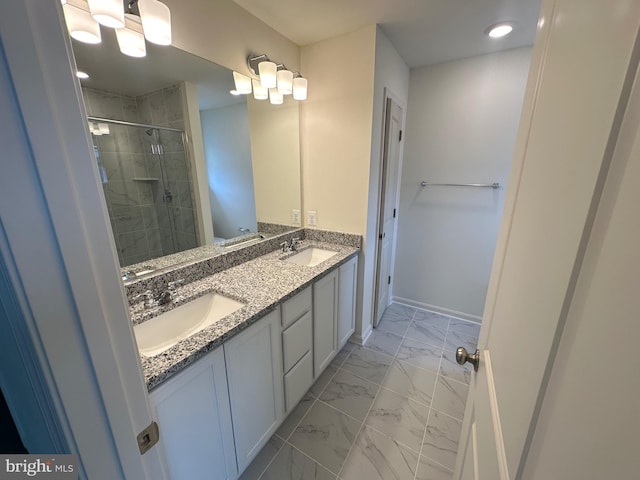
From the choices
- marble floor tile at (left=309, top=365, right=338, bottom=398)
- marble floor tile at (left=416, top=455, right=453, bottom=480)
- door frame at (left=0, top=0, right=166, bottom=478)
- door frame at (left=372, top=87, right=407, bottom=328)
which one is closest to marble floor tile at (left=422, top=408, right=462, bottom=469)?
marble floor tile at (left=416, top=455, right=453, bottom=480)

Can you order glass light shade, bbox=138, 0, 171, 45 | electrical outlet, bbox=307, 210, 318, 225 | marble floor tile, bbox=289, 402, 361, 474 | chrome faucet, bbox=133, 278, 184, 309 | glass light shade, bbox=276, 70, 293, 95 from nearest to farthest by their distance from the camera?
glass light shade, bbox=138, 0, 171, 45
chrome faucet, bbox=133, 278, 184, 309
marble floor tile, bbox=289, 402, 361, 474
glass light shade, bbox=276, 70, 293, 95
electrical outlet, bbox=307, 210, 318, 225

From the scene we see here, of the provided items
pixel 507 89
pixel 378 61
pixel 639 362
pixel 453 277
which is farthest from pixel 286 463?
pixel 507 89

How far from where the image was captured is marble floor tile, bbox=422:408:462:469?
1.38m

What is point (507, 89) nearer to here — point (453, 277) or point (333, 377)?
point (453, 277)

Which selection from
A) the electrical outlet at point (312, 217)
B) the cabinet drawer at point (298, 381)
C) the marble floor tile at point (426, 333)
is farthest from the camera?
the marble floor tile at point (426, 333)

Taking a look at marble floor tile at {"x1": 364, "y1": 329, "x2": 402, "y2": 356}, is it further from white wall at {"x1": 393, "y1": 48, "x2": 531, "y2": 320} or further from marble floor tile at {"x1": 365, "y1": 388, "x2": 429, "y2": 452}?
white wall at {"x1": 393, "y1": 48, "x2": 531, "y2": 320}

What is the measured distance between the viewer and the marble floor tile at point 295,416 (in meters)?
1.51

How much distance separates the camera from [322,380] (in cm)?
188

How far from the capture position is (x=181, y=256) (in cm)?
143

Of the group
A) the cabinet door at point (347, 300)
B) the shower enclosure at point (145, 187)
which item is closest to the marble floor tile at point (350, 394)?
the cabinet door at point (347, 300)

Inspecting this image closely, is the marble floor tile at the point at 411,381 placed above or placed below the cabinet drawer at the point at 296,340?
below

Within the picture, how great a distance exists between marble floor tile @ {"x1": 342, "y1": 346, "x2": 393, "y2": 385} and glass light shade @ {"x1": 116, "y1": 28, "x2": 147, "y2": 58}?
2271mm

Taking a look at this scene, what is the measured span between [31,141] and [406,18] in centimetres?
201

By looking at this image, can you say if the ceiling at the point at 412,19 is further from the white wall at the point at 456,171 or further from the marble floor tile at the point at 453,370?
the marble floor tile at the point at 453,370
